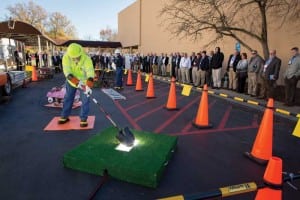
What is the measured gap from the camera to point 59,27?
67.2 meters

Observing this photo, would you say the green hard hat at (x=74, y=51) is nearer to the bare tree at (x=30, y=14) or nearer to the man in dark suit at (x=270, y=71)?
the man in dark suit at (x=270, y=71)

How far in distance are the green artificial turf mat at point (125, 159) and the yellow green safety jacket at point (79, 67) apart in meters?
1.99

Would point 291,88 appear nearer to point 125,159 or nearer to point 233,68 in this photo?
point 233,68

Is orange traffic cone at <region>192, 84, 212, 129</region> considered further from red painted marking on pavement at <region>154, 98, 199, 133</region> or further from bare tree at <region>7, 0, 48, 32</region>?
bare tree at <region>7, 0, 48, 32</region>

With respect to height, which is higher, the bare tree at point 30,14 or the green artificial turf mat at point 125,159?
the bare tree at point 30,14

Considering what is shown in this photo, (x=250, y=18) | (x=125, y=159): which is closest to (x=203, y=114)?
(x=125, y=159)

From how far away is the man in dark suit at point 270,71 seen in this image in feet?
32.2

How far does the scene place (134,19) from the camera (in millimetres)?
36156

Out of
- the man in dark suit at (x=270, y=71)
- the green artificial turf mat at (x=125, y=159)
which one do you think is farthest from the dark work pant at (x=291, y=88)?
the green artificial turf mat at (x=125, y=159)

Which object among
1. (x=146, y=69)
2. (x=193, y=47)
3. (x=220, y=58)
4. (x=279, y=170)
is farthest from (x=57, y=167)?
(x=146, y=69)

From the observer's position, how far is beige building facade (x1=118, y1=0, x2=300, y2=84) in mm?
11969

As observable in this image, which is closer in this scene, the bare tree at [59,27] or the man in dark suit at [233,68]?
the man in dark suit at [233,68]

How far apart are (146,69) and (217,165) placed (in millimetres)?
22002

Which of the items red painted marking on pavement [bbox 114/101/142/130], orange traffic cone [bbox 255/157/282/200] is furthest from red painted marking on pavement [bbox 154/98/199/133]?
orange traffic cone [bbox 255/157/282/200]
